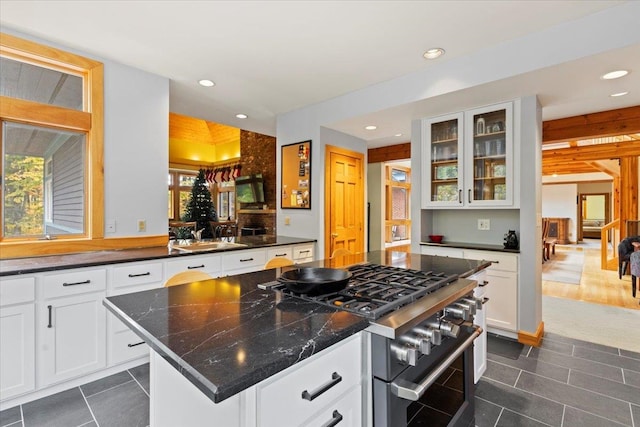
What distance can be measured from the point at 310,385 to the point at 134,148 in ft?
9.71

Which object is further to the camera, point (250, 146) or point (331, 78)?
point (250, 146)

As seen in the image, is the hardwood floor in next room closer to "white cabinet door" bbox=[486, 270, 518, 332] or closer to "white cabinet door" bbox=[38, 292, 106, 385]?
"white cabinet door" bbox=[486, 270, 518, 332]

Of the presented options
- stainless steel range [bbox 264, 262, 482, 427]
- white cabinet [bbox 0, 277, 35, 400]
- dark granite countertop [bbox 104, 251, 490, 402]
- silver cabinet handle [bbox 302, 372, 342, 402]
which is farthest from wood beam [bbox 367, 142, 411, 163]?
white cabinet [bbox 0, 277, 35, 400]

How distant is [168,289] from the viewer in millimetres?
1533

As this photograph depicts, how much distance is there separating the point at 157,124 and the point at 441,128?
3095 millimetres

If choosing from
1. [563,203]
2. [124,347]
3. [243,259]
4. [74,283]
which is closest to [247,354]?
[74,283]

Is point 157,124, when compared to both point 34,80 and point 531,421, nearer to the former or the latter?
point 34,80

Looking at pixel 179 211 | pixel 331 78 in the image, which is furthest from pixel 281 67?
pixel 179 211

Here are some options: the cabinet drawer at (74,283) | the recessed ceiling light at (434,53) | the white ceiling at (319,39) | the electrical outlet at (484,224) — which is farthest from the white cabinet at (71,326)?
the electrical outlet at (484,224)

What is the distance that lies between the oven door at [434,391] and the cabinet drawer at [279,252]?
236 centimetres

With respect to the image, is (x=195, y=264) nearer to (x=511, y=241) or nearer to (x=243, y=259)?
(x=243, y=259)

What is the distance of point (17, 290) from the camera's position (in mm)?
1979

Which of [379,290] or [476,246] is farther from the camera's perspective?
[476,246]

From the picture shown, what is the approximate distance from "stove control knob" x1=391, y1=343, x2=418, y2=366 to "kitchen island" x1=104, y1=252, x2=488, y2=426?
0.10 metres
